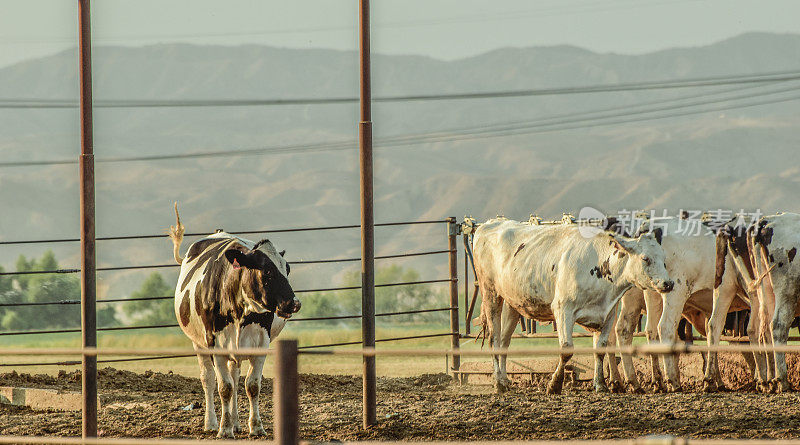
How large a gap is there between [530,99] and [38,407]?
18772cm

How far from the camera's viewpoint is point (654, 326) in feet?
44.7

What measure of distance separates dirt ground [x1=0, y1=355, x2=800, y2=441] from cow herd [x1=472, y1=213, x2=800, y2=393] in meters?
0.56

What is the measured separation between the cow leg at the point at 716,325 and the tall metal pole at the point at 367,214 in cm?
417

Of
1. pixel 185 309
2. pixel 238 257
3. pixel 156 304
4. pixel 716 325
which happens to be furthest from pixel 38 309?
pixel 238 257

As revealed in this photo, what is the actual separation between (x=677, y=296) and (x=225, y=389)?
5360mm

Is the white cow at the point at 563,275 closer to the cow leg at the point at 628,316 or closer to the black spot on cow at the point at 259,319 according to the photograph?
the cow leg at the point at 628,316

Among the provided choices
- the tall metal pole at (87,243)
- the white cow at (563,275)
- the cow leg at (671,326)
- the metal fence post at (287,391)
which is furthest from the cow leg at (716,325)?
the metal fence post at (287,391)

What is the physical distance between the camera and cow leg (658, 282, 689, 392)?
12.4 metres

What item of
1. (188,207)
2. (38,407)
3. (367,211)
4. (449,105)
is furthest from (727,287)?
(449,105)

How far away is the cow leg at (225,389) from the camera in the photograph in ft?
33.9

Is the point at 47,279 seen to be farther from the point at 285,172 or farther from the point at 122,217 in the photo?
the point at 285,172

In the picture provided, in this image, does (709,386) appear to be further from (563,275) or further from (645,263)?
(563,275)

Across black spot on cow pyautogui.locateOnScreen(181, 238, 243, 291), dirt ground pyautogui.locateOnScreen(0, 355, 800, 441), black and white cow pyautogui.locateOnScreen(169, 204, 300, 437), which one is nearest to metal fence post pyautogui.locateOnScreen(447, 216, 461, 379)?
dirt ground pyautogui.locateOnScreen(0, 355, 800, 441)

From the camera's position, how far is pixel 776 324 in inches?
477
